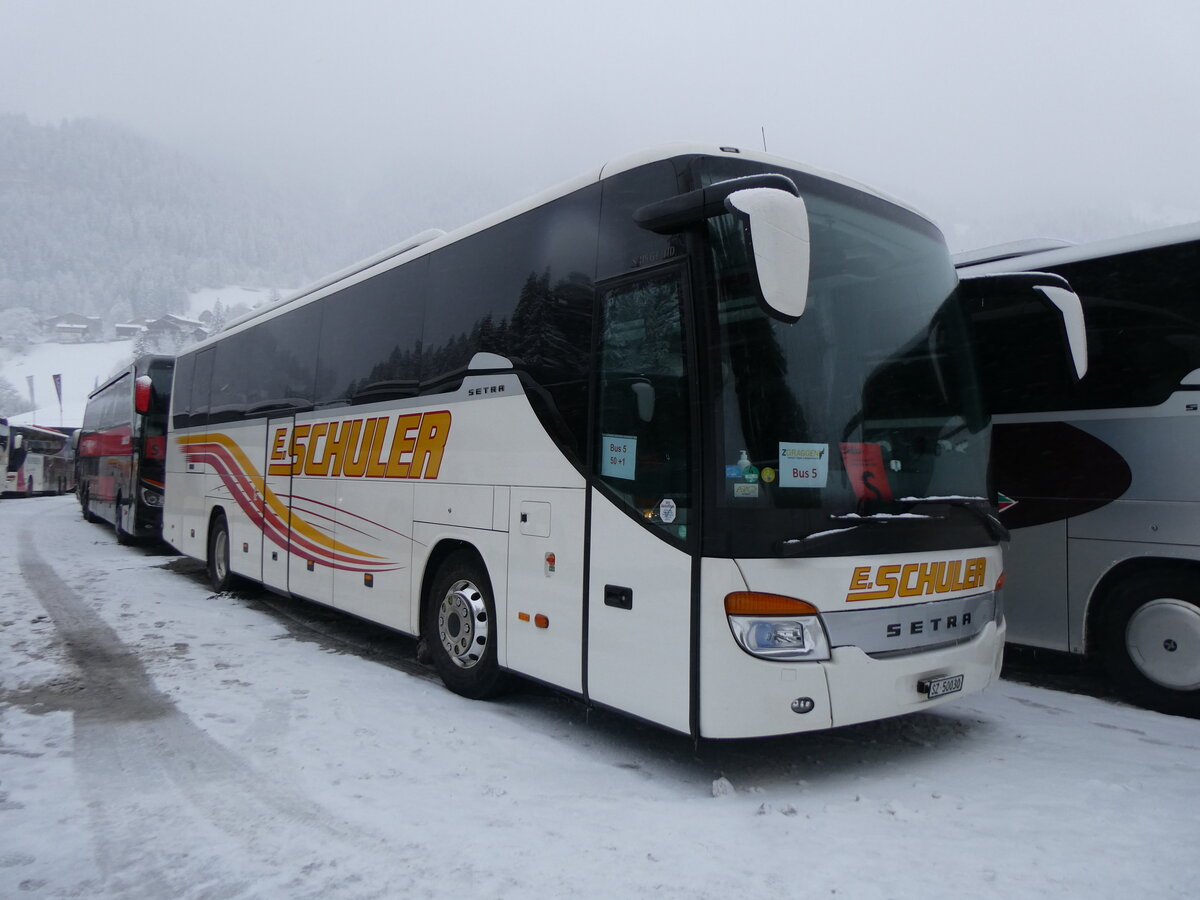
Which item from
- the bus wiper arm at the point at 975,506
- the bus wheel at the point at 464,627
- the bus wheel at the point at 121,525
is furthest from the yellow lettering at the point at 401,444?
the bus wheel at the point at 121,525

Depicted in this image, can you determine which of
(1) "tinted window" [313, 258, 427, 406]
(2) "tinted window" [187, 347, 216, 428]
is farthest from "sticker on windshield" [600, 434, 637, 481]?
(2) "tinted window" [187, 347, 216, 428]

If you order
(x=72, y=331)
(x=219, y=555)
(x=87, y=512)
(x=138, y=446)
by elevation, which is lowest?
(x=87, y=512)

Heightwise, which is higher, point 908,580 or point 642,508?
point 642,508

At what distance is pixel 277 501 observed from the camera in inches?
363

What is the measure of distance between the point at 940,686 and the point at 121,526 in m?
17.2

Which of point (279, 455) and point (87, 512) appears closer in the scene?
point (279, 455)

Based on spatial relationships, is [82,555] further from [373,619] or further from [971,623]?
[971,623]

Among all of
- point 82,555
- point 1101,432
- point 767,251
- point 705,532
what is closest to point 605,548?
point 705,532

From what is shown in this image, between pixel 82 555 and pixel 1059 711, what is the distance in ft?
50.6

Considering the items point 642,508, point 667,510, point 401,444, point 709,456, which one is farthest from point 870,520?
point 401,444

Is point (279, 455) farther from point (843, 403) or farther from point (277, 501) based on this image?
point (843, 403)

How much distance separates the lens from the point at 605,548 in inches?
187

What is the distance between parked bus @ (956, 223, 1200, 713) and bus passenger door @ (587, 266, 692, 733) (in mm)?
3692

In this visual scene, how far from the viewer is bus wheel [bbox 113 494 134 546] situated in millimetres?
17156
